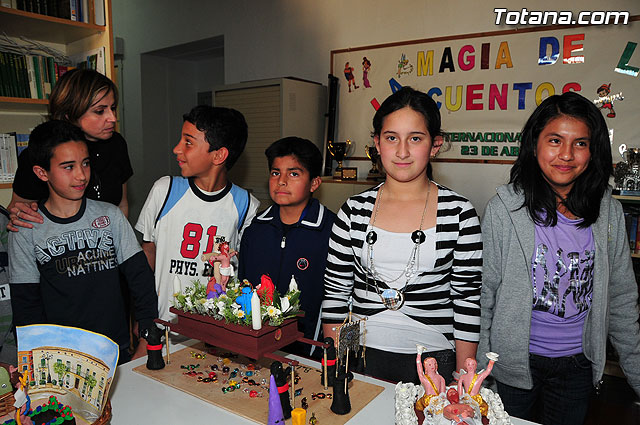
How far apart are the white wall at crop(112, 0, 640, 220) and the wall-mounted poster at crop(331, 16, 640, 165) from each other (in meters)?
0.11

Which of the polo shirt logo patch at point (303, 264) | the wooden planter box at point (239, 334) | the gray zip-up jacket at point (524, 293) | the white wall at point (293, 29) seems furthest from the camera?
the white wall at point (293, 29)

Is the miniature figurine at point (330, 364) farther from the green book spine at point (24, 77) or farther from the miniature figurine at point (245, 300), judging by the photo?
the green book spine at point (24, 77)

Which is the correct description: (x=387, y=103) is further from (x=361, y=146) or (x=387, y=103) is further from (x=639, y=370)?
(x=361, y=146)

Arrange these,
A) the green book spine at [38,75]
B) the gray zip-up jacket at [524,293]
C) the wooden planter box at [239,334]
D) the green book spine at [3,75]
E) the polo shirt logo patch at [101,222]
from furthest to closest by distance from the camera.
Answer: the green book spine at [38,75] < the green book spine at [3,75] < the polo shirt logo patch at [101,222] < the gray zip-up jacket at [524,293] < the wooden planter box at [239,334]

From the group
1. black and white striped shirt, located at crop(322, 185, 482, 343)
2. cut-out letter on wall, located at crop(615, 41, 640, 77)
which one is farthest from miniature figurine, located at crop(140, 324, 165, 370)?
cut-out letter on wall, located at crop(615, 41, 640, 77)

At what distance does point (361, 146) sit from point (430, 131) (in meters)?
2.49

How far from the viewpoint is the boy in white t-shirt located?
1830 mm

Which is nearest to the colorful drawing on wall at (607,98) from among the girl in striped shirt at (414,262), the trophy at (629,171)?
the trophy at (629,171)

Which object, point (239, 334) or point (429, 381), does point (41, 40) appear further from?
point (429, 381)

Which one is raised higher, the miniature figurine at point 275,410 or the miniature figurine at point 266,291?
the miniature figurine at point 266,291

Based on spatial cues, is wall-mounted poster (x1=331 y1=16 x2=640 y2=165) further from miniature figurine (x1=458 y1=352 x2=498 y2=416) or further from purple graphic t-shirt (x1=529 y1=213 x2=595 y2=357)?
miniature figurine (x1=458 y1=352 x2=498 y2=416)

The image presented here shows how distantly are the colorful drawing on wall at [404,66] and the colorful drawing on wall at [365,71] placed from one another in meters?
0.28

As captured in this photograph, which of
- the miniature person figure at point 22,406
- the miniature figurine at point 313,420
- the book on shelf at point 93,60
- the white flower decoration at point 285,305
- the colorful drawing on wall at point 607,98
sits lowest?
the miniature figurine at point 313,420

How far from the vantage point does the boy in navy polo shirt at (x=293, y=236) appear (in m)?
1.75
